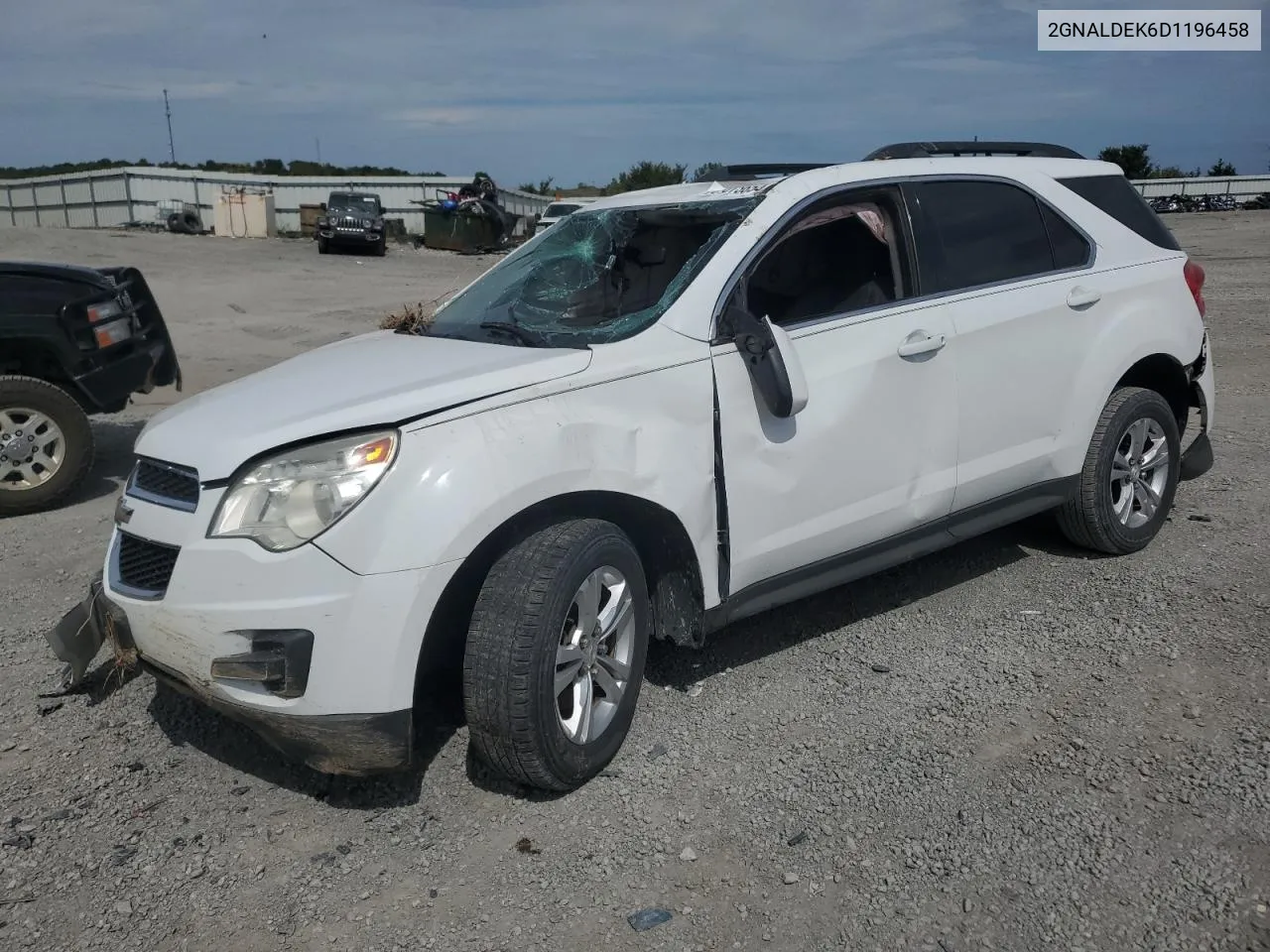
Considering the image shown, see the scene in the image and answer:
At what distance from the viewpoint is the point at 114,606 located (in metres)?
3.28

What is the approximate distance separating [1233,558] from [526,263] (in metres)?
3.55

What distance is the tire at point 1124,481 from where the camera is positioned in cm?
490

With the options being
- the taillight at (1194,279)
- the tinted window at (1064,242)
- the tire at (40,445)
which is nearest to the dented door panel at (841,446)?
the tinted window at (1064,242)

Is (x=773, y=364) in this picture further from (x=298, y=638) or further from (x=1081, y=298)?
(x=1081, y=298)

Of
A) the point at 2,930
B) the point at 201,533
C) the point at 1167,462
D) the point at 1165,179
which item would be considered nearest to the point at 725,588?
the point at 201,533

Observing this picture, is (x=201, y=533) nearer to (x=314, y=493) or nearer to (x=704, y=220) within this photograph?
(x=314, y=493)

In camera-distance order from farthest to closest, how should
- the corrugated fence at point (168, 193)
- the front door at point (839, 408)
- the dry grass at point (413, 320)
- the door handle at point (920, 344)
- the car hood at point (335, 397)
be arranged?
1. the corrugated fence at point (168, 193)
2. the dry grass at point (413, 320)
3. the door handle at point (920, 344)
4. the front door at point (839, 408)
5. the car hood at point (335, 397)

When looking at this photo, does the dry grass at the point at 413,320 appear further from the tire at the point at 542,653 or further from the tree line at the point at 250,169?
the tree line at the point at 250,169

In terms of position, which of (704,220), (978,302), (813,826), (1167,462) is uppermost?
(704,220)

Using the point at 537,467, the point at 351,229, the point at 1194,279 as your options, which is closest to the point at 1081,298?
the point at 1194,279

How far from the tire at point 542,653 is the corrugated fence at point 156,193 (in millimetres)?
36306

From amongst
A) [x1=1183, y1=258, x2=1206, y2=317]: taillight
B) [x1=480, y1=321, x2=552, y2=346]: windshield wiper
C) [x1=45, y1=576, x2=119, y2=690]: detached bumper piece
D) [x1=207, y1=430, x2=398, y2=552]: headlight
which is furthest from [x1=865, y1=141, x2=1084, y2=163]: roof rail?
[x1=45, y1=576, x2=119, y2=690]: detached bumper piece

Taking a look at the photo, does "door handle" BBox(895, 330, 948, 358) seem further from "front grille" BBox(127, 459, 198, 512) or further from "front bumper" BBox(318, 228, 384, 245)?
"front bumper" BBox(318, 228, 384, 245)

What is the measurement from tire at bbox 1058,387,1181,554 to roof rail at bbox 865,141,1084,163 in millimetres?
1172
